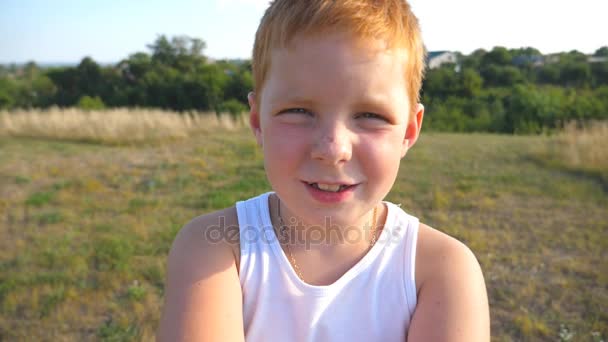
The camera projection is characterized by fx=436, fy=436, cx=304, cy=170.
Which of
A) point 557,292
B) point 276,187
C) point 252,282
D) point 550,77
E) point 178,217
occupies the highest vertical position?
point 550,77

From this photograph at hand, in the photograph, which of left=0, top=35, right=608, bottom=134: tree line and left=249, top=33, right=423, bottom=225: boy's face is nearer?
left=249, top=33, right=423, bottom=225: boy's face

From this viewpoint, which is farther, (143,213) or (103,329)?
(143,213)

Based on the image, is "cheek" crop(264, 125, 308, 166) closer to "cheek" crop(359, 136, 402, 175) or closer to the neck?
"cheek" crop(359, 136, 402, 175)

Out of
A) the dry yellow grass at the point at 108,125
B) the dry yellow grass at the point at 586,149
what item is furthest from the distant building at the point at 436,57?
the dry yellow grass at the point at 108,125

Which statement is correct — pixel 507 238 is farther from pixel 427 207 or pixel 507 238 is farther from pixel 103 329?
pixel 103 329

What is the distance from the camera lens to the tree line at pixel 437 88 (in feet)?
72.6

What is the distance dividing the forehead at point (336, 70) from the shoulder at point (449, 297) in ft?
1.47

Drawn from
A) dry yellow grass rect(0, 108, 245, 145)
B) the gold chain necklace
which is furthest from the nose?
dry yellow grass rect(0, 108, 245, 145)

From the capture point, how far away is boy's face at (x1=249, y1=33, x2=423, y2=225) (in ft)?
3.24

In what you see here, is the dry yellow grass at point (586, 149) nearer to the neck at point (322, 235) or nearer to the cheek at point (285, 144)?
the neck at point (322, 235)

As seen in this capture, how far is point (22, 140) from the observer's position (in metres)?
11.9

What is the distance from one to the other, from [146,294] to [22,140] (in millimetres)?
10648

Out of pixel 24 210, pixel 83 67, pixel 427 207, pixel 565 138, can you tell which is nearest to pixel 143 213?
pixel 24 210

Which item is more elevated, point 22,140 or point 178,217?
point 22,140
